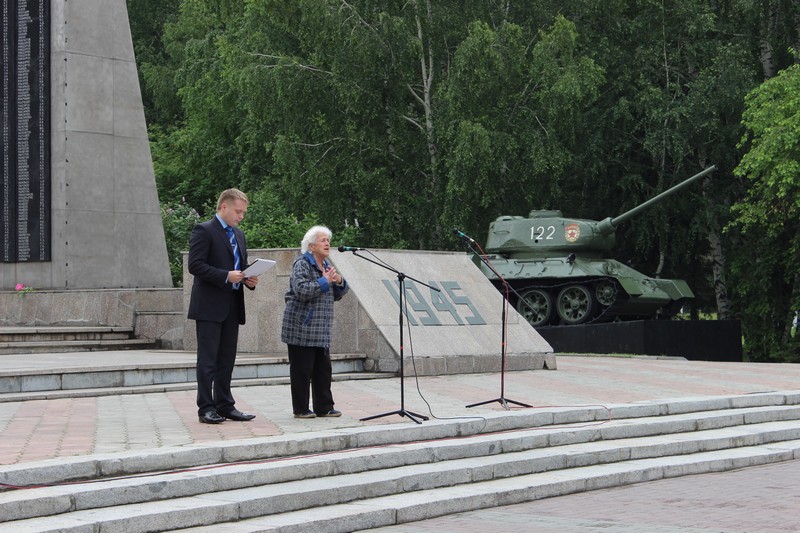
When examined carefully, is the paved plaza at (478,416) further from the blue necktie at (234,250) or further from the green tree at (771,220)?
the green tree at (771,220)

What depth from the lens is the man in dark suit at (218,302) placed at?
370 inches

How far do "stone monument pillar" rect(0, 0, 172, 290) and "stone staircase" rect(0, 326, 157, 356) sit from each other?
140 cm

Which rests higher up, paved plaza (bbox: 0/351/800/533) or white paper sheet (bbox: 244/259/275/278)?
white paper sheet (bbox: 244/259/275/278)

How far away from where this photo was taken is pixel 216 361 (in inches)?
374

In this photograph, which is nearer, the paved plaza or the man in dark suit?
the paved plaza

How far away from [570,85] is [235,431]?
21.7 meters

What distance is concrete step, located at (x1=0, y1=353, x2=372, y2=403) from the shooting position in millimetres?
11281

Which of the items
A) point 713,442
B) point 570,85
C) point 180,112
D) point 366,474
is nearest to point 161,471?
point 366,474

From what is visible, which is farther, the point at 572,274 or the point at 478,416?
the point at 572,274

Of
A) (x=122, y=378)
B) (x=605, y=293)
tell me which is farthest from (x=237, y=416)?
(x=605, y=293)

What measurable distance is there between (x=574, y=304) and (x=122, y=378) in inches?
652

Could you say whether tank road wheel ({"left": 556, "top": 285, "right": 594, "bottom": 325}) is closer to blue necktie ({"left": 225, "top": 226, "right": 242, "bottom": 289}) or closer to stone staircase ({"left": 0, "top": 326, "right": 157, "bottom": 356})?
stone staircase ({"left": 0, "top": 326, "right": 157, "bottom": 356})

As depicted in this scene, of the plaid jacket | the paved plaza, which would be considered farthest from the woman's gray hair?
the paved plaza

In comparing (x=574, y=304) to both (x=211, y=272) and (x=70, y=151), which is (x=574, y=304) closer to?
(x=70, y=151)
